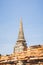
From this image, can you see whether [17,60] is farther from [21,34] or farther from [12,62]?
[21,34]

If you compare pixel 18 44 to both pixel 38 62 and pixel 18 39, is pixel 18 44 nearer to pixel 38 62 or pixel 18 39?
pixel 18 39

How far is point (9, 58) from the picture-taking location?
619 inches

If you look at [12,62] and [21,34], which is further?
[21,34]

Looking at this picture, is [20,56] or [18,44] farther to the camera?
[18,44]

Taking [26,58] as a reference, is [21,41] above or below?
above

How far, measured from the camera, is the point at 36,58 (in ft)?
43.5

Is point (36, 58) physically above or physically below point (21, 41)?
below

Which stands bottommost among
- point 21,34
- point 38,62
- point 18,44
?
point 38,62

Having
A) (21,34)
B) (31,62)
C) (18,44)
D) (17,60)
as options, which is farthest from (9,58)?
(21,34)

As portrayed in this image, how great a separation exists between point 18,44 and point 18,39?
3074 millimetres

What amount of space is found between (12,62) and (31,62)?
1.93 m

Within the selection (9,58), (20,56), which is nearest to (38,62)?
(20,56)

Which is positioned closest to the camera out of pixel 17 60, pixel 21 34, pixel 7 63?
pixel 17 60

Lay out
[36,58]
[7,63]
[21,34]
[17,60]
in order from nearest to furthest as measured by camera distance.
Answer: [36,58] → [17,60] → [7,63] → [21,34]
